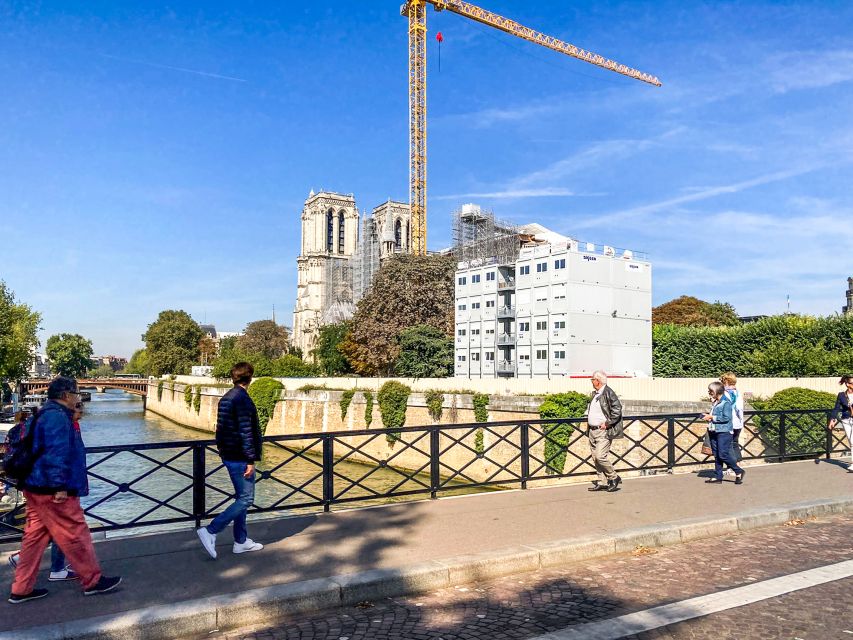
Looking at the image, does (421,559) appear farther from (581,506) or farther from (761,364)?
(761,364)

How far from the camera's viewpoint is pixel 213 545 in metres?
6.38

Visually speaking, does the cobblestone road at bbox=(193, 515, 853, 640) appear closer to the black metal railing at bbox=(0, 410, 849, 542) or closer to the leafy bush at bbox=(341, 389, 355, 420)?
the black metal railing at bbox=(0, 410, 849, 542)

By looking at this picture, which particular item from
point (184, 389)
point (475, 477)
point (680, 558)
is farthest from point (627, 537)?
point (184, 389)

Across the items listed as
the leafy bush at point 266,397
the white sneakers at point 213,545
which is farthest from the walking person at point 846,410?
the leafy bush at point 266,397

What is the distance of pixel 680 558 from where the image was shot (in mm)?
6992

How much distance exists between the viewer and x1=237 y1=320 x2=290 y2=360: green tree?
93.1 m

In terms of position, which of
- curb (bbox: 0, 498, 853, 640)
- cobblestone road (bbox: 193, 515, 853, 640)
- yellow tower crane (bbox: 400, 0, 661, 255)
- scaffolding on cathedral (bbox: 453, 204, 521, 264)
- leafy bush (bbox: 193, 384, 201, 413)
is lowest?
leafy bush (bbox: 193, 384, 201, 413)

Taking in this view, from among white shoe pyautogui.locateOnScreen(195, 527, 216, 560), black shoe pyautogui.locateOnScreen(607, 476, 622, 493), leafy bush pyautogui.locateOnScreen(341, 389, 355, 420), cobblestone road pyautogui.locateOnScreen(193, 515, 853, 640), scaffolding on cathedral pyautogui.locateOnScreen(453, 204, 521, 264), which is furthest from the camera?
scaffolding on cathedral pyautogui.locateOnScreen(453, 204, 521, 264)

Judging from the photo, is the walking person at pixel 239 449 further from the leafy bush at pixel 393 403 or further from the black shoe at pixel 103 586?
the leafy bush at pixel 393 403

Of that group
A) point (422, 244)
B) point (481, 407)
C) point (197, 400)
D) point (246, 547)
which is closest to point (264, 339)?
point (422, 244)

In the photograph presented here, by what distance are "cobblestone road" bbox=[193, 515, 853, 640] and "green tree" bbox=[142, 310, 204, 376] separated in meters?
90.2

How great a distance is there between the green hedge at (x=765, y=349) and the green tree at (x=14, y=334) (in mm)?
43541

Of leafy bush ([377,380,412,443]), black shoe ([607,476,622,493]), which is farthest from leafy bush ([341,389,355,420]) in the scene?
black shoe ([607,476,622,493])

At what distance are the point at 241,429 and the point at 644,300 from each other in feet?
154
